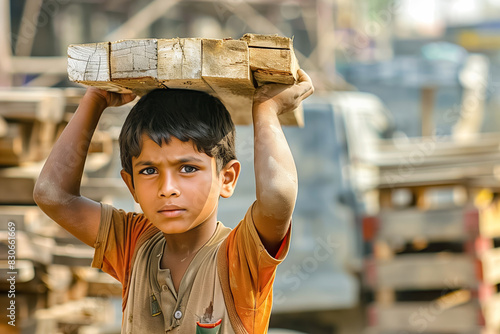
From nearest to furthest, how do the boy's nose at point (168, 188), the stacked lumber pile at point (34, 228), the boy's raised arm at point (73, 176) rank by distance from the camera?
the boy's nose at point (168, 188) < the boy's raised arm at point (73, 176) < the stacked lumber pile at point (34, 228)

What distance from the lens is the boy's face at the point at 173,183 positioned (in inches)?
71.5

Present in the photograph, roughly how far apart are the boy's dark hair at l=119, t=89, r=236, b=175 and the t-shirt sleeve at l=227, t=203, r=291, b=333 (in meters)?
0.25

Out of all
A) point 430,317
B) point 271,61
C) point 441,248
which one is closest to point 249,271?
point 271,61

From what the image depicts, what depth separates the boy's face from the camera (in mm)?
1815

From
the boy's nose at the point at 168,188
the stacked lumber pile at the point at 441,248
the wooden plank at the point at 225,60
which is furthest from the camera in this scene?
the stacked lumber pile at the point at 441,248

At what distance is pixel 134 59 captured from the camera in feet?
5.61

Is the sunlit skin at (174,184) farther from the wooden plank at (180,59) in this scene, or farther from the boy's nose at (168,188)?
the wooden plank at (180,59)

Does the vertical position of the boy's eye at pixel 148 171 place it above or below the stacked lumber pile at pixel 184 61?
below

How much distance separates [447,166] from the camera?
6.10 metres

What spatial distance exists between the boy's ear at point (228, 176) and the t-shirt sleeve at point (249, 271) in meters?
0.16

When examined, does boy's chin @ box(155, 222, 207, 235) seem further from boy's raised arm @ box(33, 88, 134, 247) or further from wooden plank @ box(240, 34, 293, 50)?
wooden plank @ box(240, 34, 293, 50)

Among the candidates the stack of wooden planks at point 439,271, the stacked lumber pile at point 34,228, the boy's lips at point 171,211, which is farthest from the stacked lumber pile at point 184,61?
the stack of wooden planks at point 439,271

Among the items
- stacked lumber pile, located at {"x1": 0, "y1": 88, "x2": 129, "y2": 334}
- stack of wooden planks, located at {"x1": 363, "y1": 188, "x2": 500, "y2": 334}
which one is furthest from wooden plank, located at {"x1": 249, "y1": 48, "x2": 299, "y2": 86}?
stack of wooden planks, located at {"x1": 363, "y1": 188, "x2": 500, "y2": 334}

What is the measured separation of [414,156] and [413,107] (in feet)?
23.4
